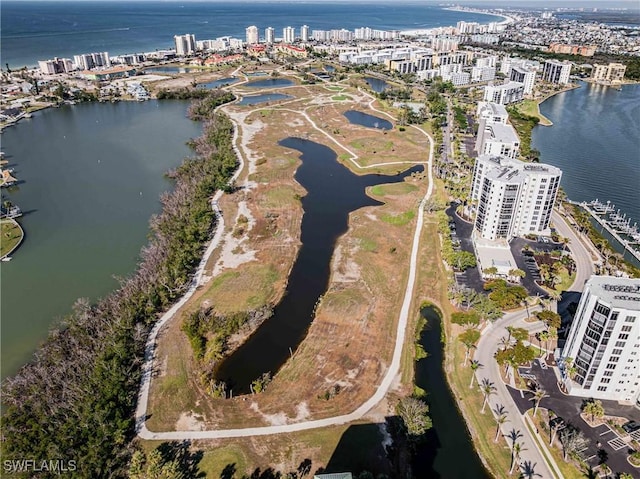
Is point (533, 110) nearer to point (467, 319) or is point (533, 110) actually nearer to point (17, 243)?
point (467, 319)

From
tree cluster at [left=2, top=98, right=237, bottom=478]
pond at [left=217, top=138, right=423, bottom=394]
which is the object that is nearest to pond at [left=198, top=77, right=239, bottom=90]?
pond at [left=217, top=138, right=423, bottom=394]

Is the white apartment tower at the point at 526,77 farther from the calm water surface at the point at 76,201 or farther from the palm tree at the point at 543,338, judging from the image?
the palm tree at the point at 543,338

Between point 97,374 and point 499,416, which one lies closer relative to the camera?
point 499,416

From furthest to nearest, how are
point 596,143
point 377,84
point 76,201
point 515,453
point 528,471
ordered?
point 377,84 < point 596,143 < point 76,201 < point 515,453 < point 528,471

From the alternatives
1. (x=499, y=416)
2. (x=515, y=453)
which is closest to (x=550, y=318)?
(x=499, y=416)

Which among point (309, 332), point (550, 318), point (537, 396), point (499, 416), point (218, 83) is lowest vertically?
point (309, 332)

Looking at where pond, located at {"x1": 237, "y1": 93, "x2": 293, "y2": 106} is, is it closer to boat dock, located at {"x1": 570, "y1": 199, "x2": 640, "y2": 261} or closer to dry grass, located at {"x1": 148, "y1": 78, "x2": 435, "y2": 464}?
dry grass, located at {"x1": 148, "y1": 78, "x2": 435, "y2": 464}

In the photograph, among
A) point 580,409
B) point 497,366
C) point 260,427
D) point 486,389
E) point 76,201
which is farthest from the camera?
point 76,201
